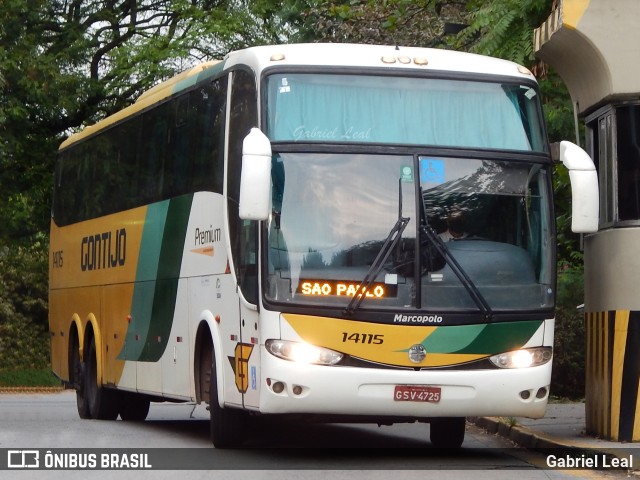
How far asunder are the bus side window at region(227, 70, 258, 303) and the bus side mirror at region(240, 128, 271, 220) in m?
0.58

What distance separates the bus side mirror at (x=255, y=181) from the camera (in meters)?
11.7

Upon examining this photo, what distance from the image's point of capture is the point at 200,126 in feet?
48.3

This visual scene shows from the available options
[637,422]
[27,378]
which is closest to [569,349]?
[637,422]

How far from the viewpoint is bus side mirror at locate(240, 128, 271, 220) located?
460 inches

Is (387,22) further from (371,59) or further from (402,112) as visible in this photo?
(402,112)

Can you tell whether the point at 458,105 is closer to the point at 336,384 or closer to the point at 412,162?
the point at 412,162

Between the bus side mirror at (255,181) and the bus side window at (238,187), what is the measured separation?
0.58 m

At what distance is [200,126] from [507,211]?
3.70 metres

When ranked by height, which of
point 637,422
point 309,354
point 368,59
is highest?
point 368,59

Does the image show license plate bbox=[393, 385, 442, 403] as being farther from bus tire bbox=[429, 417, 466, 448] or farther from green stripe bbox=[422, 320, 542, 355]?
bus tire bbox=[429, 417, 466, 448]

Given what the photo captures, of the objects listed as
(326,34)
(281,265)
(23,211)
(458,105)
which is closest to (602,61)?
(458,105)

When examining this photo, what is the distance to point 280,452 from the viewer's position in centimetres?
1346

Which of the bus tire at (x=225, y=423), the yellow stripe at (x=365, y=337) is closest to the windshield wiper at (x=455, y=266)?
the yellow stripe at (x=365, y=337)

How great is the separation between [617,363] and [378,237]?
292cm
